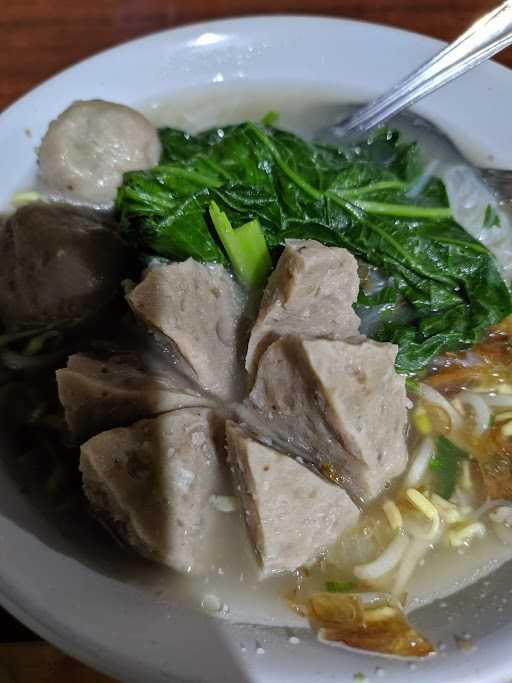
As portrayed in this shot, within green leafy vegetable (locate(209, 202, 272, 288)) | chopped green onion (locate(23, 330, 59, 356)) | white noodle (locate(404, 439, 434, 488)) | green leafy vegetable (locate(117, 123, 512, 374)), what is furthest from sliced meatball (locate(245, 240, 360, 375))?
chopped green onion (locate(23, 330, 59, 356))

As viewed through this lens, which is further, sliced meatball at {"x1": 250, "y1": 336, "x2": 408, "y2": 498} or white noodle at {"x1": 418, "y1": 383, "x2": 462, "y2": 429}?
white noodle at {"x1": 418, "y1": 383, "x2": 462, "y2": 429}

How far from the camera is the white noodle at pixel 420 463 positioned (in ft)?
5.43

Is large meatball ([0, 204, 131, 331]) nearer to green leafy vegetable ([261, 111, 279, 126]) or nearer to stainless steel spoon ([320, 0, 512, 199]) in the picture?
green leafy vegetable ([261, 111, 279, 126])

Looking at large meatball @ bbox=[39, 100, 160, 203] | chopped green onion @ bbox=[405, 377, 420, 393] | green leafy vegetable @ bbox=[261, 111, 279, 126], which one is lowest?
chopped green onion @ bbox=[405, 377, 420, 393]

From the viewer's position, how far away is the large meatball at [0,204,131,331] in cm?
172

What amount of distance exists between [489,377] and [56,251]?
126 cm

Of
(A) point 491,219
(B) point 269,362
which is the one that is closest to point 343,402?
(B) point 269,362

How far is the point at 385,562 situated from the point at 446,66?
1.59 metres

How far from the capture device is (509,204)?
2168mm

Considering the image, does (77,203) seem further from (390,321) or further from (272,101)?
(390,321)

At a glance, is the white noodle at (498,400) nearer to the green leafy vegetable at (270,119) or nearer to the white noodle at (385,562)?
the white noodle at (385,562)

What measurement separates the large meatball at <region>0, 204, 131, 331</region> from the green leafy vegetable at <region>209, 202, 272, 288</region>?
1.02ft

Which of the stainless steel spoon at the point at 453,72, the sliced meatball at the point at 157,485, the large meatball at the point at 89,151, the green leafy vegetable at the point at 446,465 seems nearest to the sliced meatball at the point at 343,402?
the green leafy vegetable at the point at 446,465

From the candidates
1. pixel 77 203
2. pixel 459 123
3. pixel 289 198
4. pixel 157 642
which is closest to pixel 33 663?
pixel 157 642
